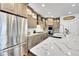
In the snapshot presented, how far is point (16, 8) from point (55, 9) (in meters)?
0.62

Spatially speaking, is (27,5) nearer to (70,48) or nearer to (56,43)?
(56,43)

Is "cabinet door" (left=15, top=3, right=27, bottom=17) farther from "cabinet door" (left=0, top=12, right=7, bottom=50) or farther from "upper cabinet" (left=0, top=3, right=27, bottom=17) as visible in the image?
"cabinet door" (left=0, top=12, right=7, bottom=50)

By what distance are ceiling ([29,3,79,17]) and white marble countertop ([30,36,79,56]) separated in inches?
15.6

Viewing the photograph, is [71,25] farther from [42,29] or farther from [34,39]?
[34,39]

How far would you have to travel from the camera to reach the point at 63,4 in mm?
1656

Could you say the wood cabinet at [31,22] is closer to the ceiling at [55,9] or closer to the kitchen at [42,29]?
the kitchen at [42,29]

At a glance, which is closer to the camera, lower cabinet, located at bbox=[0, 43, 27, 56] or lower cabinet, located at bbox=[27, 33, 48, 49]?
lower cabinet, located at bbox=[0, 43, 27, 56]

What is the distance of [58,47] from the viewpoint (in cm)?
171

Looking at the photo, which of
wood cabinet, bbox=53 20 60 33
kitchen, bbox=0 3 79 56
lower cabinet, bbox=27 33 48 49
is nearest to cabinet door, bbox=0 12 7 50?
kitchen, bbox=0 3 79 56

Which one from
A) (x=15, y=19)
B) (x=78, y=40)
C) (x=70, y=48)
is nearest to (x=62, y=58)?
(x=70, y=48)

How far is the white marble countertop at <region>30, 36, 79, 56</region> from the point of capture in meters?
1.62

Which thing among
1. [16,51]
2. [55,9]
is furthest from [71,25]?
[16,51]

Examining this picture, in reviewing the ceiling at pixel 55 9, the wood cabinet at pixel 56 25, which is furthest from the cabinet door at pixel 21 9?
the wood cabinet at pixel 56 25

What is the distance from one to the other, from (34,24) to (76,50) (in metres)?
0.76
